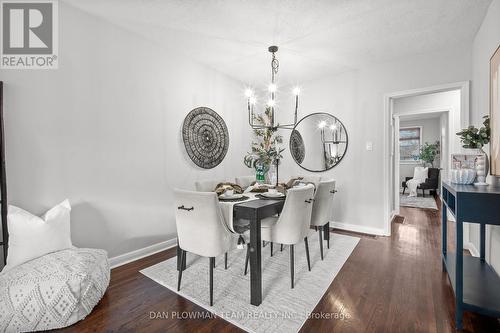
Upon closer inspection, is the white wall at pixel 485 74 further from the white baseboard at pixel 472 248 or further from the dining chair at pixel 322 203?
the dining chair at pixel 322 203

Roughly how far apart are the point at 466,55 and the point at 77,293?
455 centimetres

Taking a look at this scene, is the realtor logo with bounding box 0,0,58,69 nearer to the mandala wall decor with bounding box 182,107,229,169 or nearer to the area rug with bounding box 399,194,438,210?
the mandala wall decor with bounding box 182,107,229,169

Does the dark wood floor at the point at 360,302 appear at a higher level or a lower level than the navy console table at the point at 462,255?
lower

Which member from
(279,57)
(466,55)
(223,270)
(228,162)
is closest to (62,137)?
(223,270)

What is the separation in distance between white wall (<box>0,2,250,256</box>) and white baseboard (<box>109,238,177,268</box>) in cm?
6

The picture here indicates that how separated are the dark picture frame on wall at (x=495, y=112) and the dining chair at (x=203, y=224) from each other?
2189 millimetres

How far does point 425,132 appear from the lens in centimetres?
757

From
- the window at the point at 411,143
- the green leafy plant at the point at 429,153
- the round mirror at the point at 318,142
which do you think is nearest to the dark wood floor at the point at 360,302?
the round mirror at the point at 318,142

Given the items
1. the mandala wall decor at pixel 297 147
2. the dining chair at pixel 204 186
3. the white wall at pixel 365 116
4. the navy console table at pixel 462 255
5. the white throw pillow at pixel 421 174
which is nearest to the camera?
the navy console table at pixel 462 255

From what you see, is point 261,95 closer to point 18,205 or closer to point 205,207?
point 205,207

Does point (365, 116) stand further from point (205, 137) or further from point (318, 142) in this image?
point (205, 137)

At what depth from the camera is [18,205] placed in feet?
6.32

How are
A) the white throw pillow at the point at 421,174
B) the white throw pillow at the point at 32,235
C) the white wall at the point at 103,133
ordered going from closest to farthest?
the white throw pillow at the point at 32,235 < the white wall at the point at 103,133 < the white throw pillow at the point at 421,174

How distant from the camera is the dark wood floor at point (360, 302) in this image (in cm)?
159
